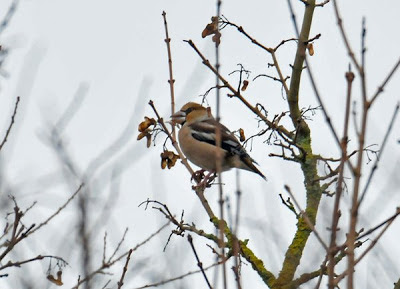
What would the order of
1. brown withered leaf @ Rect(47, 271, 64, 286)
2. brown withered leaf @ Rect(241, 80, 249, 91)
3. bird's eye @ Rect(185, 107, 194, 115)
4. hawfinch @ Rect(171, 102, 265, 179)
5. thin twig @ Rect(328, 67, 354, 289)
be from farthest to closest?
bird's eye @ Rect(185, 107, 194, 115)
hawfinch @ Rect(171, 102, 265, 179)
brown withered leaf @ Rect(241, 80, 249, 91)
brown withered leaf @ Rect(47, 271, 64, 286)
thin twig @ Rect(328, 67, 354, 289)

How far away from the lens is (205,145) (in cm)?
683

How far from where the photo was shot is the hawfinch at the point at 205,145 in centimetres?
661

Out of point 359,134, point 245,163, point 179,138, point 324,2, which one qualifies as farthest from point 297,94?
point 359,134

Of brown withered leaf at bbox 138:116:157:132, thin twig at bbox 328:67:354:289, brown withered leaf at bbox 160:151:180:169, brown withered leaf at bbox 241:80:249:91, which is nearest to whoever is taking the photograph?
thin twig at bbox 328:67:354:289

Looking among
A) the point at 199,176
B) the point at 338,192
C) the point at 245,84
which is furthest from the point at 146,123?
the point at 338,192

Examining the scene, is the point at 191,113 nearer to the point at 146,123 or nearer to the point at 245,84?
the point at 146,123

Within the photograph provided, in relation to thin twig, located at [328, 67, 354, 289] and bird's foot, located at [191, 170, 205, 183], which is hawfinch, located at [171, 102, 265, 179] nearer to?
bird's foot, located at [191, 170, 205, 183]

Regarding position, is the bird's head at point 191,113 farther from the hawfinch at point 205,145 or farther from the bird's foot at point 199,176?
the bird's foot at point 199,176

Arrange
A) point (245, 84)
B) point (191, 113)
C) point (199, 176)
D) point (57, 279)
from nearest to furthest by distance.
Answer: point (57, 279)
point (245, 84)
point (199, 176)
point (191, 113)

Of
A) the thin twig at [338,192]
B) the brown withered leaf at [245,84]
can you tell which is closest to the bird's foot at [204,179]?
the brown withered leaf at [245,84]

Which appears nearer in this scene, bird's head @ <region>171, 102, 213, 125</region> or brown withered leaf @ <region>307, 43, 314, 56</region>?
brown withered leaf @ <region>307, 43, 314, 56</region>

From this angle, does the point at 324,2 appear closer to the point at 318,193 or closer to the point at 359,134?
the point at 318,193

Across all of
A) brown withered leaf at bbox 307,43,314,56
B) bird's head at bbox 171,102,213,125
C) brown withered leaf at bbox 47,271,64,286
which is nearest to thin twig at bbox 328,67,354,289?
brown withered leaf at bbox 47,271,64,286

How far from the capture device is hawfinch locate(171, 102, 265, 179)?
21.7 ft
